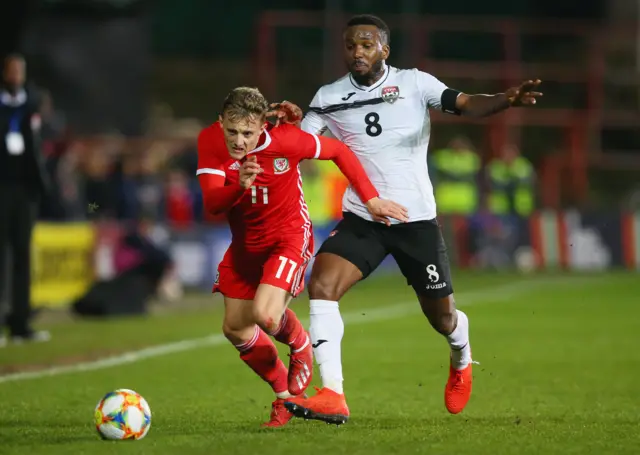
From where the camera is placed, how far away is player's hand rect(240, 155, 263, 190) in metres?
6.62

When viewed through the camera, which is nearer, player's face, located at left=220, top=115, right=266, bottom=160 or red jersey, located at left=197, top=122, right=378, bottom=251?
player's face, located at left=220, top=115, right=266, bottom=160

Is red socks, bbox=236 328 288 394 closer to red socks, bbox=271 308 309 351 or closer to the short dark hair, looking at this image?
red socks, bbox=271 308 309 351

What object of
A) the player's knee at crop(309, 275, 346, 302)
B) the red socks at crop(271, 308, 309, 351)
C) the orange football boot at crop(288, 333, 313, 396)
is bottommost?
the orange football boot at crop(288, 333, 313, 396)

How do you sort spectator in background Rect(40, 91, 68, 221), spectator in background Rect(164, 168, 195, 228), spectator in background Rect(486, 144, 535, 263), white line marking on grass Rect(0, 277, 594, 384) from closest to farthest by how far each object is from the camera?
1. white line marking on grass Rect(0, 277, 594, 384)
2. spectator in background Rect(40, 91, 68, 221)
3. spectator in background Rect(164, 168, 195, 228)
4. spectator in background Rect(486, 144, 535, 263)

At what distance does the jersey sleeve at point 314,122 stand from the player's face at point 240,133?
0.63 meters

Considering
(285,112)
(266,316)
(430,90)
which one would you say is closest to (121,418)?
(266,316)

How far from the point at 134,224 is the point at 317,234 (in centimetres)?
390

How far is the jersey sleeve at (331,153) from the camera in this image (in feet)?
23.8

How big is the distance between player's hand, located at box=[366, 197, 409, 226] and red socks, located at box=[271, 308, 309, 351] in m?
0.75

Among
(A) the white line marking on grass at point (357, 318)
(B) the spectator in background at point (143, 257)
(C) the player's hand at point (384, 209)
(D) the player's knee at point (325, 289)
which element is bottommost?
(A) the white line marking on grass at point (357, 318)

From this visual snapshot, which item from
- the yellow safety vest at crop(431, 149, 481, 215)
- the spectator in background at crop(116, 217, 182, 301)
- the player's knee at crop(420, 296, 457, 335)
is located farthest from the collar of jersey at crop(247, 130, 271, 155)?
the yellow safety vest at crop(431, 149, 481, 215)

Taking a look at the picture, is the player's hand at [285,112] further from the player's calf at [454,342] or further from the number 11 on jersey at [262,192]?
the player's calf at [454,342]

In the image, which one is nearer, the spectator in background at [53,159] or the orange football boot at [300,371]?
the orange football boot at [300,371]

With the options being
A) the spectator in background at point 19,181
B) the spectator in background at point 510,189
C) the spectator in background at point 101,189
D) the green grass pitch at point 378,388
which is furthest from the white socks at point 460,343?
the spectator in background at point 510,189
